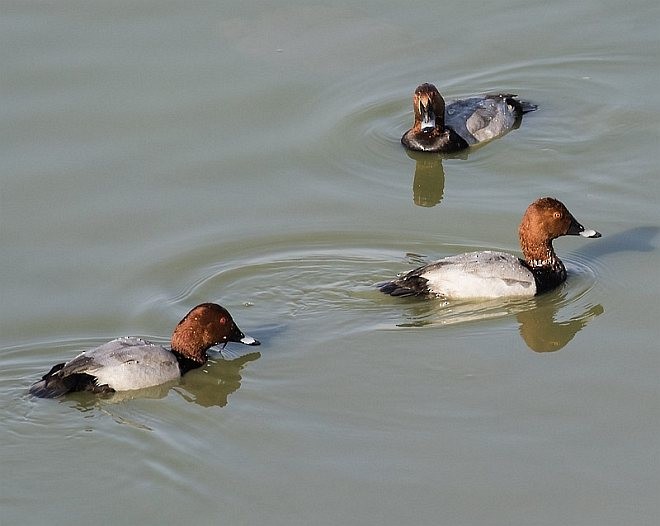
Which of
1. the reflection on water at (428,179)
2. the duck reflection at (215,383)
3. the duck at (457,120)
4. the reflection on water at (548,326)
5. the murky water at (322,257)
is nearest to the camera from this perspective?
the murky water at (322,257)

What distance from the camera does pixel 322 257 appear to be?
11484 mm

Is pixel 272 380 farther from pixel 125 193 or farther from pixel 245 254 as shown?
→ pixel 125 193

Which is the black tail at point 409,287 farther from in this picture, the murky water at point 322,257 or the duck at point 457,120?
the duck at point 457,120

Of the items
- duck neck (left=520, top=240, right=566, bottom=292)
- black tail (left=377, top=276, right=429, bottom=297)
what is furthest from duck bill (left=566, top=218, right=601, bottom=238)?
black tail (left=377, top=276, right=429, bottom=297)

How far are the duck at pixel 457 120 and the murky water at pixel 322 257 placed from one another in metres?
0.17

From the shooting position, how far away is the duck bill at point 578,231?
37.2 ft

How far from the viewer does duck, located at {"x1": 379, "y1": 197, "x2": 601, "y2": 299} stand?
10.8 meters

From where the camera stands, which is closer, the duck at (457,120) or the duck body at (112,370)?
the duck body at (112,370)

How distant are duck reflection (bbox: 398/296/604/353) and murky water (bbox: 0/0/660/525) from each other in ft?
0.08

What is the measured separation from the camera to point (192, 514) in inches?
321

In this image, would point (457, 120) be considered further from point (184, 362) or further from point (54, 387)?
point (54, 387)

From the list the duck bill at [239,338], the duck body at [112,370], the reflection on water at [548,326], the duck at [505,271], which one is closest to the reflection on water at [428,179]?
the duck at [505,271]

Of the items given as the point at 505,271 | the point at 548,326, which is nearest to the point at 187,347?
the point at 505,271

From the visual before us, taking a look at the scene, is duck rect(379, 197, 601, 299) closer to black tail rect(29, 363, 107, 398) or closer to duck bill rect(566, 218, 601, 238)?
duck bill rect(566, 218, 601, 238)
